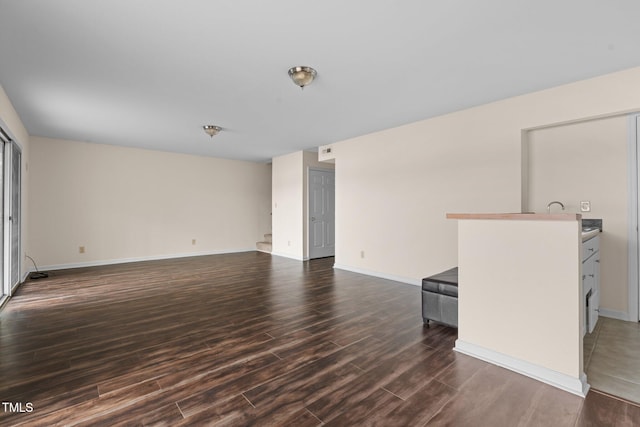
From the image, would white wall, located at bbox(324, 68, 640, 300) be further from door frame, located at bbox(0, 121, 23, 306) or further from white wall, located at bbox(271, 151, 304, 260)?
door frame, located at bbox(0, 121, 23, 306)

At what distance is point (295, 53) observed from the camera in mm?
2475

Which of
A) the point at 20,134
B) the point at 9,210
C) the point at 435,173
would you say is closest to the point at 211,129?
the point at 20,134

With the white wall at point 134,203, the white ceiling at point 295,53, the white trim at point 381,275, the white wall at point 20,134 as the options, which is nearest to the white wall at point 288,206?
the white wall at point 134,203

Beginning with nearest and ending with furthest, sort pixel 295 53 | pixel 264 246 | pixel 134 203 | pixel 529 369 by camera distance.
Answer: pixel 529 369 < pixel 295 53 < pixel 134 203 < pixel 264 246

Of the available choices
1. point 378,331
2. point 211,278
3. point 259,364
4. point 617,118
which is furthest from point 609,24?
point 211,278

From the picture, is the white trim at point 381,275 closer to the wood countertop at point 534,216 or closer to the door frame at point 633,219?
the door frame at point 633,219

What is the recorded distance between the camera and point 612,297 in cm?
301

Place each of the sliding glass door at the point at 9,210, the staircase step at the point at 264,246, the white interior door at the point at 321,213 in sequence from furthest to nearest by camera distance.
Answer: the staircase step at the point at 264,246, the white interior door at the point at 321,213, the sliding glass door at the point at 9,210

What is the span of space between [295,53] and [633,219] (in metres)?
3.56

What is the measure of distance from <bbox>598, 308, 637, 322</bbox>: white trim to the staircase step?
6303 millimetres

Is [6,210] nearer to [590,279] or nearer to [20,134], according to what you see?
[20,134]

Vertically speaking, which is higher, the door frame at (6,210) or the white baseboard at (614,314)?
the door frame at (6,210)

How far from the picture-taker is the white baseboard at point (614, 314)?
2934 mm

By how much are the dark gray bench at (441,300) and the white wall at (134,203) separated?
600 cm
